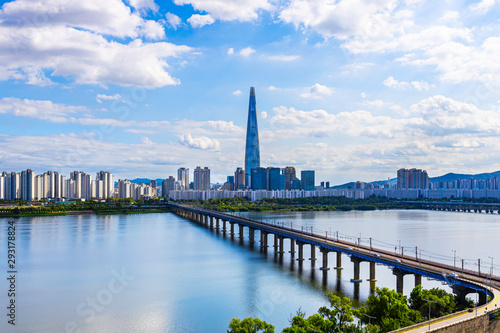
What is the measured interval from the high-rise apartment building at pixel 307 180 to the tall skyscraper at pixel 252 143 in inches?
781

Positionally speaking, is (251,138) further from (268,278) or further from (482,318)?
(482,318)

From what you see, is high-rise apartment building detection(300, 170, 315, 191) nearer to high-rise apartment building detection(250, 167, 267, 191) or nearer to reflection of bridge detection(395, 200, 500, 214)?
high-rise apartment building detection(250, 167, 267, 191)

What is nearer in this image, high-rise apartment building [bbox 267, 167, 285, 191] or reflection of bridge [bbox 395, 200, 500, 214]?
reflection of bridge [bbox 395, 200, 500, 214]

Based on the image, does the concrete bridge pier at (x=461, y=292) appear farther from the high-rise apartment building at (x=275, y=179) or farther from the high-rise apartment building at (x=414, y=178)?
the high-rise apartment building at (x=414, y=178)

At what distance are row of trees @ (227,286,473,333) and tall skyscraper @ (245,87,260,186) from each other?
145 m

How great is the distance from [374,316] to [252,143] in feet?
503

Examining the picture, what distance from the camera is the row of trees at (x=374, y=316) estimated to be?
11.9 m

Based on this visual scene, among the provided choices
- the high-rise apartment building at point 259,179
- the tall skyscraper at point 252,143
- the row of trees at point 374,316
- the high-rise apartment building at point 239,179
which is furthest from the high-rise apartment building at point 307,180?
the row of trees at point 374,316

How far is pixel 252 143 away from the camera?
6545 inches

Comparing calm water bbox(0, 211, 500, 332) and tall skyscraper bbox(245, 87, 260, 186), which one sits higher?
tall skyscraper bbox(245, 87, 260, 186)

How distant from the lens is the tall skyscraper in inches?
6378

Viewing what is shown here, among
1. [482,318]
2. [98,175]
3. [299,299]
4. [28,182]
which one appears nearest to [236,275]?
[299,299]

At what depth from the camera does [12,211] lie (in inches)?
2874

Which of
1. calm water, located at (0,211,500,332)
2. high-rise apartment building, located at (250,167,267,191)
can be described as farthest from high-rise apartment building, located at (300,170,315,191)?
calm water, located at (0,211,500,332)
